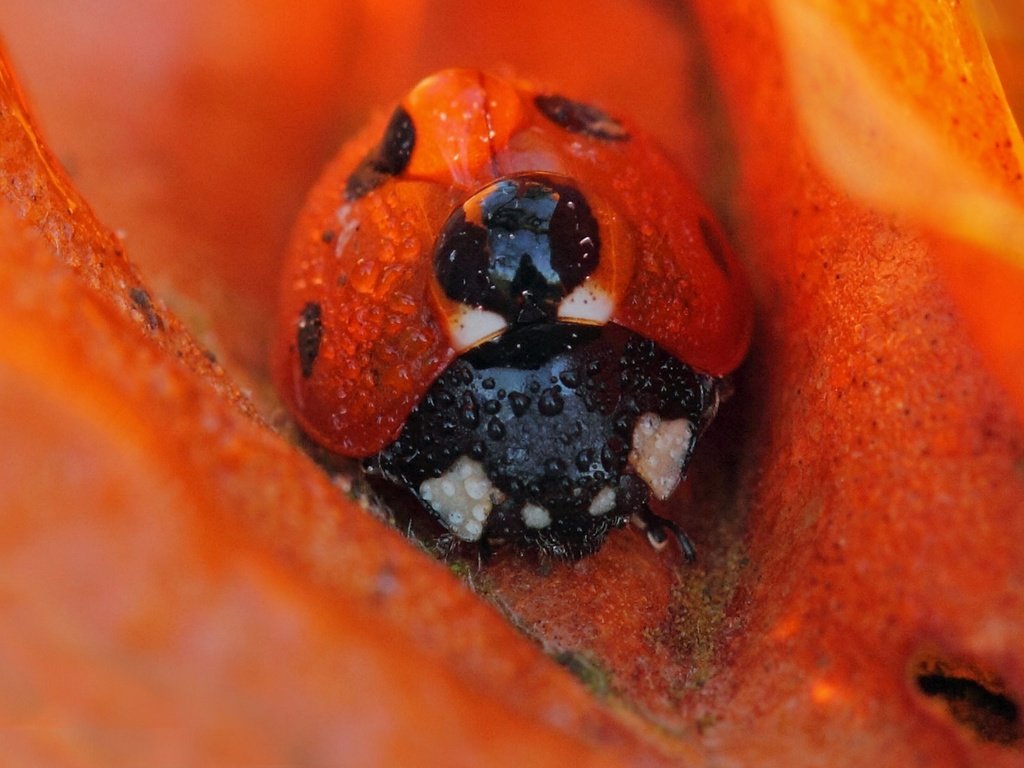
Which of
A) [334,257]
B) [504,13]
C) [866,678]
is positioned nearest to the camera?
[866,678]

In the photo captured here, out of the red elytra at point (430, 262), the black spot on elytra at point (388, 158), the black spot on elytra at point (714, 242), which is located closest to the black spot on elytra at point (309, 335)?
the red elytra at point (430, 262)

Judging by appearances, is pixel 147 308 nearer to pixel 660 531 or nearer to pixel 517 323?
pixel 517 323

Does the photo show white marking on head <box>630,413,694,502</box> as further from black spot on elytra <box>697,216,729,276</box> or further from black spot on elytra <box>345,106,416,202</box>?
black spot on elytra <box>345,106,416,202</box>

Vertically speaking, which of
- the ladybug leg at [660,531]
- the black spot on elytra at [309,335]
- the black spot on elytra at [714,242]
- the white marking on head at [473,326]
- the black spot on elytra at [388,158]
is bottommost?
the ladybug leg at [660,531]

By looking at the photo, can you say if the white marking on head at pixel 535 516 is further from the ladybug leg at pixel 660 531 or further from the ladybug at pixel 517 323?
the ladybug leg at pixel 660 531

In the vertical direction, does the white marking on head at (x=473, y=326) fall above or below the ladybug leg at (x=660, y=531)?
above

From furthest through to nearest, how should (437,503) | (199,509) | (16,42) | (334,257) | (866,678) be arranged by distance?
1. (16,42)
2. (334,257)
3. (437,503)
4. (866,678)
5. (199,509)

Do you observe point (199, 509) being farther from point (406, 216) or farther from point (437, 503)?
point (406, 216)

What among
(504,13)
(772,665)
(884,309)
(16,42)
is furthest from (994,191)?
(16,42)
